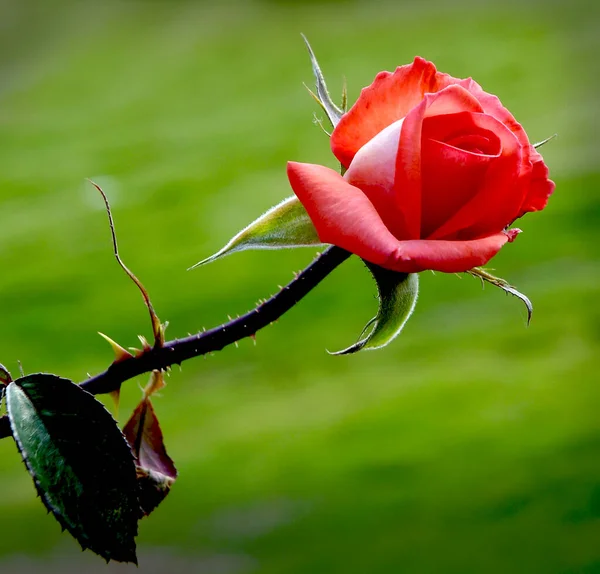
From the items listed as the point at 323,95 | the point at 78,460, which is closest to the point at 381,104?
the point at 323,95

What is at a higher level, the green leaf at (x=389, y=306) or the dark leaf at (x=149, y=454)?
the green leaf at (x=389, y=306)

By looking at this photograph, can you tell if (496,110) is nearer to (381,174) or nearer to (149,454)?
(381,174)

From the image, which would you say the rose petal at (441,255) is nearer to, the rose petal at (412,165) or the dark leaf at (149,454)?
the rose petal at (412,165)

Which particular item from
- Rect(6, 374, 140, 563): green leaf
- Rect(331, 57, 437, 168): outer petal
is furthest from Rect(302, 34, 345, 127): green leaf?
Rect(6, 374, 140, 563): green leaf

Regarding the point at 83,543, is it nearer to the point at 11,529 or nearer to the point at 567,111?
the point at 11,529

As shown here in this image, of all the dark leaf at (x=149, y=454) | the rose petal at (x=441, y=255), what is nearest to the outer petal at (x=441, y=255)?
the rose petal at (x=441, y=255)

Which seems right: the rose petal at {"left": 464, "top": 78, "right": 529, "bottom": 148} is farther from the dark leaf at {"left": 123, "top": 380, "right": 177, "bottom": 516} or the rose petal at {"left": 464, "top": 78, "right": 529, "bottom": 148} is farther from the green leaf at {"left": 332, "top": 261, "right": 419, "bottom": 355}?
the dark leaf at {"left": 123, "top": 380, "right": 177, "bottom": 516}
